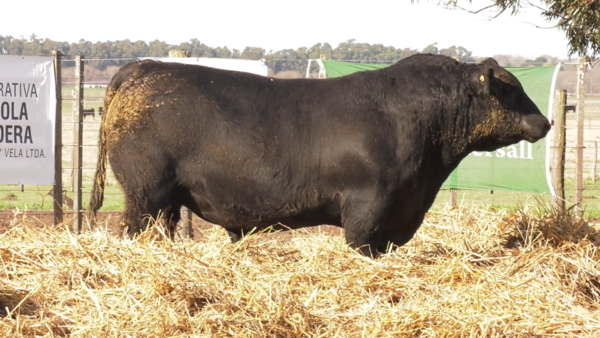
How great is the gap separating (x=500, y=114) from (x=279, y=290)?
251 centimetres

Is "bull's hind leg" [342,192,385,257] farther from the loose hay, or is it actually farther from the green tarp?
the green tarp

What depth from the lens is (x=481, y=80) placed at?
5.97m

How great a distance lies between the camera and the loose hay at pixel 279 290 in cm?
425

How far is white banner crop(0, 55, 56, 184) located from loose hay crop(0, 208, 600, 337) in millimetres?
2945

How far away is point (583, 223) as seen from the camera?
22.2 feet

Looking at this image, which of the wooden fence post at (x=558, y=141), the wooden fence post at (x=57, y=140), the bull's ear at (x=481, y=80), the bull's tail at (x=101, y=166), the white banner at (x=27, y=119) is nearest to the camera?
the bull's ear at (x=481, y=80)

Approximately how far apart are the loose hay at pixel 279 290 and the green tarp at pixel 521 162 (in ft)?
12.7

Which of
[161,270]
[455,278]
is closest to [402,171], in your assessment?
Result: [455,278]

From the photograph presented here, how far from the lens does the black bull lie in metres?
5.82

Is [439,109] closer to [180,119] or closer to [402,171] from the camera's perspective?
[402,171]

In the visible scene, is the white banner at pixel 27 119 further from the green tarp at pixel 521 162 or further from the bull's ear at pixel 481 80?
the bull's ear at pixel 481 80

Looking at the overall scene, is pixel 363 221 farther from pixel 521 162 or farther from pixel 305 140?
pixel 521 162

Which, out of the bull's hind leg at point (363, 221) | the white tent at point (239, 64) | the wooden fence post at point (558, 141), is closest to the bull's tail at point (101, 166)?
the bull's hind leg at point (363, 221)

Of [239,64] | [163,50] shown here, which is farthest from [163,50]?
[239,64]
